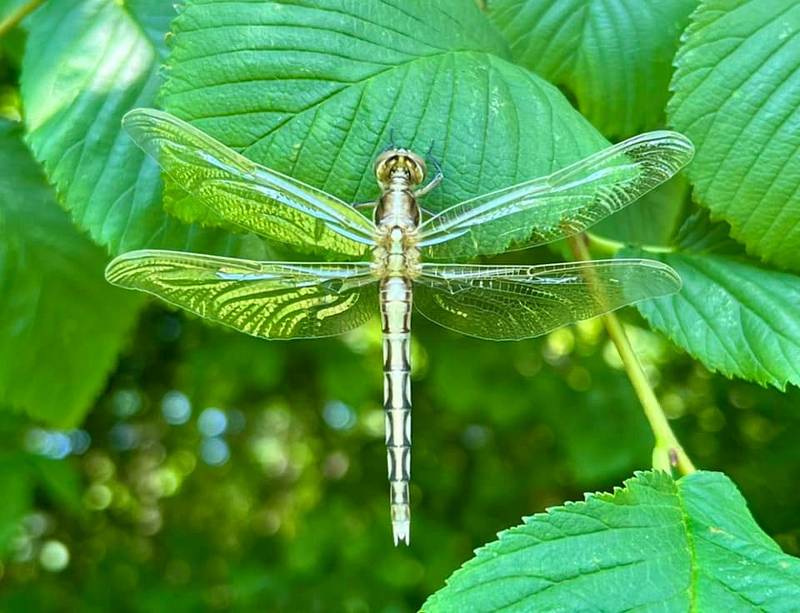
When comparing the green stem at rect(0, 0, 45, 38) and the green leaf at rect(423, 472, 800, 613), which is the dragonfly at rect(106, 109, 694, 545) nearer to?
the green leaf at rect(423, 472, 800, 613)

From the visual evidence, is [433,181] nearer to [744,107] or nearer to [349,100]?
[349,100]

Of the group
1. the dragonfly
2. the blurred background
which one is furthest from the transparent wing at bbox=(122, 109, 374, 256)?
the blurred background

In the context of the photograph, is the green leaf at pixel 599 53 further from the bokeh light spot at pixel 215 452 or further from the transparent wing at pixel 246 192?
the bokeh light spot at pixel 215 452

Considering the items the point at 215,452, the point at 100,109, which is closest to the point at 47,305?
the point at 100,109

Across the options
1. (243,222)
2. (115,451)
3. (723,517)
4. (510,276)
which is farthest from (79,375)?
(115,451)

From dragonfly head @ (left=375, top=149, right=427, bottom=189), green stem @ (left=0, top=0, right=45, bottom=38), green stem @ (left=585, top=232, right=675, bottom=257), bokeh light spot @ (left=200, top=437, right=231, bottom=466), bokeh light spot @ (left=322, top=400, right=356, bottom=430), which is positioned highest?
dragonfly head @ (left=375, top=149, right=427, bottom=189)

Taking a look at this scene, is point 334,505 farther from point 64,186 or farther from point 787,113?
point 787,113
